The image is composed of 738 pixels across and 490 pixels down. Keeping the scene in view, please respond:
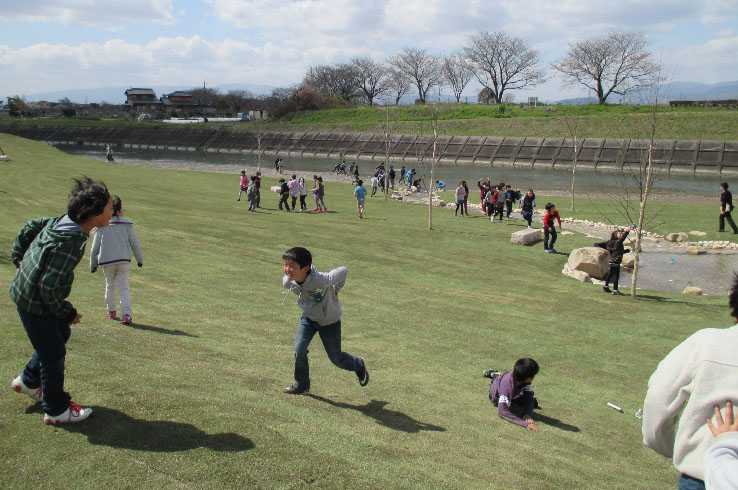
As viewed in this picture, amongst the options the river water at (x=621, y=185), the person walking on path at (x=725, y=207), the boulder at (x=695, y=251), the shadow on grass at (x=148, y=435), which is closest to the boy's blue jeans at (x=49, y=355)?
the shadow on grass at (x=148, y=435)

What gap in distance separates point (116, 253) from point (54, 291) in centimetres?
390

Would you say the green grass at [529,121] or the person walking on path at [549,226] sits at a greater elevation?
the green grass at [529,121]

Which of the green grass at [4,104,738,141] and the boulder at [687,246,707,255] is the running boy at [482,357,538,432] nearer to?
the boulder at [687,246,707,255]

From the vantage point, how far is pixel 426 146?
64.9m

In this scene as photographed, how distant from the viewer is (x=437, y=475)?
4.70 meters

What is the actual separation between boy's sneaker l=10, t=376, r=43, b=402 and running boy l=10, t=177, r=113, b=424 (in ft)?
0.10

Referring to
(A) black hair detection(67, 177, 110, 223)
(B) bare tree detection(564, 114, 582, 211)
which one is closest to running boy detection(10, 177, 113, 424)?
(A) black hair detection(67, 177, 110, 223)

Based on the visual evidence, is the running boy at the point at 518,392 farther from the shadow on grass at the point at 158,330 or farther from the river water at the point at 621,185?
the river water at the point at 621,185

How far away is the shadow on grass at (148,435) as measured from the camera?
179 inches

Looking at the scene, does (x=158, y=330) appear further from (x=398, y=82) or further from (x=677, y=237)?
(x=398, y=82)

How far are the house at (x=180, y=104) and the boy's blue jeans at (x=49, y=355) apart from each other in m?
134

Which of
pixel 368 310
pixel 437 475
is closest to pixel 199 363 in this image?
pixel 437 475

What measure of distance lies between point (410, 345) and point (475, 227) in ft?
48.9

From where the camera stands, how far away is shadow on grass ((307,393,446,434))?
5773 mm
